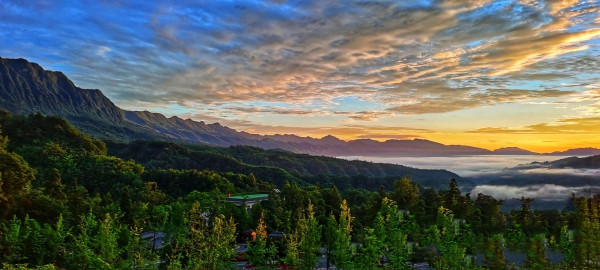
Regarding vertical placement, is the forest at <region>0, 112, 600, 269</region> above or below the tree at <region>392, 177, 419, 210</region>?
below

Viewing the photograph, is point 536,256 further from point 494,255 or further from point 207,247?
point 207,247

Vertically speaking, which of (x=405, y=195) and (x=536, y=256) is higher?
(x=405, y=195)

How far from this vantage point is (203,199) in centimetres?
5712

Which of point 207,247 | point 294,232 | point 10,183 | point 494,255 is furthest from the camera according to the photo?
point 294,232

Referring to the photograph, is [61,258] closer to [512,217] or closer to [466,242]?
[466,242]

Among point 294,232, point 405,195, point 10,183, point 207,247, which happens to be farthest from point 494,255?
point 10,183

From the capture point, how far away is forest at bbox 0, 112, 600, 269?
2418cm

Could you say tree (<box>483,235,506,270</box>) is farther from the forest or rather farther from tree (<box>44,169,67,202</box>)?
tree (<box>44,169,67,202</box>)

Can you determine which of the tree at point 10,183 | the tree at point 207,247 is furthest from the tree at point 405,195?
the tree at point 10,183

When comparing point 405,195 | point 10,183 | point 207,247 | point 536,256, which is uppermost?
point 405,195

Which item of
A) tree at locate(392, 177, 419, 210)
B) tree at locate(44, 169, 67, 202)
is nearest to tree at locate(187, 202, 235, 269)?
tree at locate(392, 177, 419, 210)

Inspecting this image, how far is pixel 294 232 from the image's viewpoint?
39.5 m

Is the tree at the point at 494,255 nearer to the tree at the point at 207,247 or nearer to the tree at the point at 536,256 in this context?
the tree at the point at 536,256

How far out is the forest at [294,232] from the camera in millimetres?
24178
